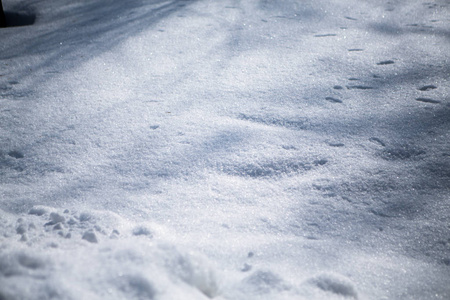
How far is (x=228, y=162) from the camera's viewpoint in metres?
1.21

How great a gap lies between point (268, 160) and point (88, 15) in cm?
220

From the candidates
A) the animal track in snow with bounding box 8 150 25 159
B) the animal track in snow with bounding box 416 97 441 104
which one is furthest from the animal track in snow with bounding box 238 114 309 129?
the animal track in snow with bounding box 8 150 25 159

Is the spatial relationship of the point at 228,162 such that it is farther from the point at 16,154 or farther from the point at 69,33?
the point at 69,33

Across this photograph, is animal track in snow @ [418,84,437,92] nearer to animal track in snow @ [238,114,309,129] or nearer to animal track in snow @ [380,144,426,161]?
animal track in snow @ [380,144,426,161]

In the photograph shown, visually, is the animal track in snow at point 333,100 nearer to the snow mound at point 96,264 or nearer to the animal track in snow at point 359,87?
the animal track in snow at point 359,87

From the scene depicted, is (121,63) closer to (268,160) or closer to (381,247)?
(268,160)

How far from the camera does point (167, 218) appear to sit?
0.98 meters

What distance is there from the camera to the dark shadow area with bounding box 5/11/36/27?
2.64 m

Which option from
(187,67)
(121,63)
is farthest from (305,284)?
(121,63)

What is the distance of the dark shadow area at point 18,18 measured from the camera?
2639 mm

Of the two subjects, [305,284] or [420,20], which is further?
[420,20]

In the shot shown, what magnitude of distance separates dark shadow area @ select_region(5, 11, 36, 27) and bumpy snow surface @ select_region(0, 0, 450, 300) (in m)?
0.50

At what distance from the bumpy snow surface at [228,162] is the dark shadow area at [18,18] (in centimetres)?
50

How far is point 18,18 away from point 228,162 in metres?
2.53
